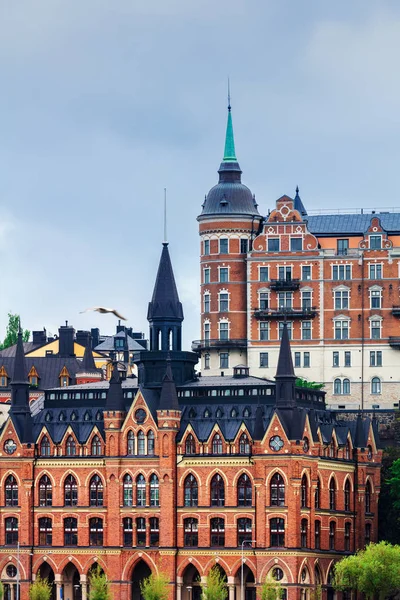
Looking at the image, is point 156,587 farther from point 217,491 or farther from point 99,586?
point 217,491

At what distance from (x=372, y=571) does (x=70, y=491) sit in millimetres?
24989

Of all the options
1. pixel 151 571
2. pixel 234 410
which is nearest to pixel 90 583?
pixel 151 571

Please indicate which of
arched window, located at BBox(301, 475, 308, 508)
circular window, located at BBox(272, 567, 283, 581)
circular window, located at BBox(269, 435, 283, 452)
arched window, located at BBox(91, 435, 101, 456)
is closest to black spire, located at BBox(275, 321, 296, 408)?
circular window, located at BBox(269, 435, 283, 452)

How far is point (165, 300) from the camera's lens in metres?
194

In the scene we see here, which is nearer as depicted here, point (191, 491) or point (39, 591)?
point (39, 591)

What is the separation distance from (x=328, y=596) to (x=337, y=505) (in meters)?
7.21

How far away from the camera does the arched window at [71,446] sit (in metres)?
189

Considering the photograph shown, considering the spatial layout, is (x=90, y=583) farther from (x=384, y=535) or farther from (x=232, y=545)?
(x=384, y=535)

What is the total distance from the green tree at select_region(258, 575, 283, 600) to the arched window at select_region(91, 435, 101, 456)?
1734 cm

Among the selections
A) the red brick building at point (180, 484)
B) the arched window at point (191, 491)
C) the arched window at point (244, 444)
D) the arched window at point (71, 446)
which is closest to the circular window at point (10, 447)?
the red brick building at point (180, 484)

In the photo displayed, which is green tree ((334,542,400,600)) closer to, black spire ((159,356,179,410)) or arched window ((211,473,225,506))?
arched window ((211,473,225,506))

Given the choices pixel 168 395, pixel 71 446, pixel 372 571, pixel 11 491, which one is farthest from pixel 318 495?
pixel 11 491

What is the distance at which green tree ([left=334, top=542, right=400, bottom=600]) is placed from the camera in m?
177

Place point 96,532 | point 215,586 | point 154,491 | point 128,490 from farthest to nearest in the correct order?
point 96,532, point 128,490, point 154,491, point 215,586
